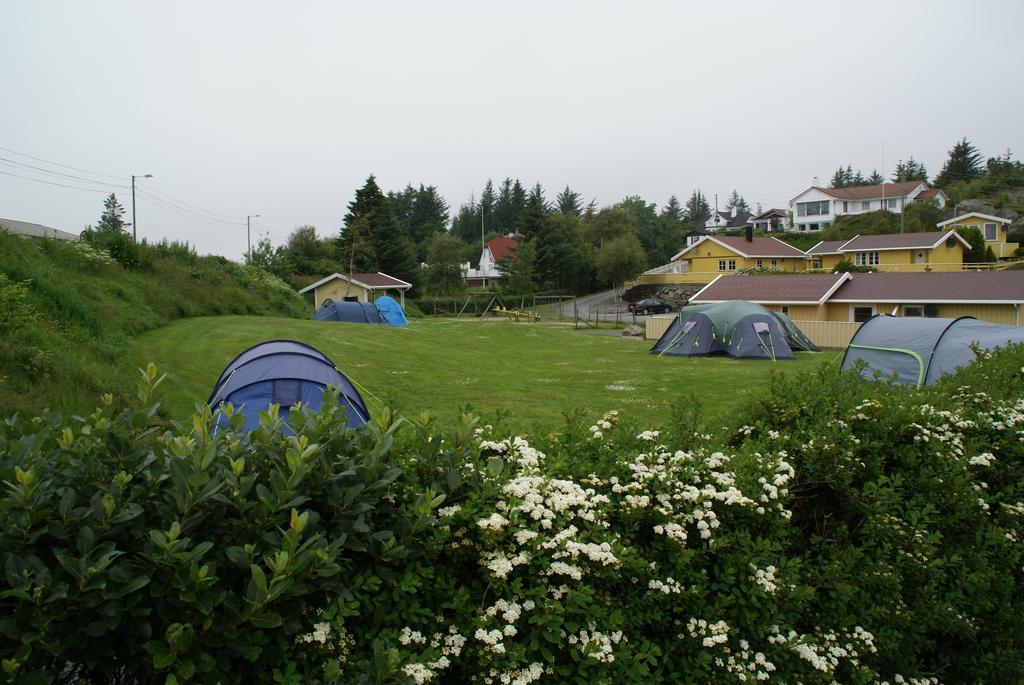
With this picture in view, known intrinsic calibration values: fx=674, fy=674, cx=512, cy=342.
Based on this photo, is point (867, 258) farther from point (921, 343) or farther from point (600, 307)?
point (921, 343)

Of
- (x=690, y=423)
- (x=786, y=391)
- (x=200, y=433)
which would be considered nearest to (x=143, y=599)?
(x=200, y=433)

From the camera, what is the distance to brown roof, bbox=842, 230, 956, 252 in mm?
51219

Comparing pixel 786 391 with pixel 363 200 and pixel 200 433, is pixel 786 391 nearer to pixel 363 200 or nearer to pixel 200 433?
pixel 200 433

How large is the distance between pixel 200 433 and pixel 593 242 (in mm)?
75016

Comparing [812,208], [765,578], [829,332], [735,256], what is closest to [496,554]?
[765,578]

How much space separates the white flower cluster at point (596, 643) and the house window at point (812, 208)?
97140 mm

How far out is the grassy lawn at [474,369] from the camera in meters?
14.4

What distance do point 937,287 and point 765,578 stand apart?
34.5 m

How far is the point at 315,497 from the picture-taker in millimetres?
2549

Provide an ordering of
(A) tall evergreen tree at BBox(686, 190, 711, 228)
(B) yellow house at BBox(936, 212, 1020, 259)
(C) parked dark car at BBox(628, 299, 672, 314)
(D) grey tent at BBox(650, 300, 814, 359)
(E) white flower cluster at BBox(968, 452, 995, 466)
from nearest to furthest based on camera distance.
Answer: (E) white flower cluster at BBox(968, 452, 995, 466), (D) grey tent at BBox(650, 300, 814, 359), (C) parked dark car at BBox(628, 299, 672, 314), (B) yellow house at BBox(936, 212, 1020, 259), (A) tall evergreen tree at BBox(686, 190, 711, 228)

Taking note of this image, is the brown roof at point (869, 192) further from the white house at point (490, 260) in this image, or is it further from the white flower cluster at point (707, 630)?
the white flower cluster at point (707, 630)

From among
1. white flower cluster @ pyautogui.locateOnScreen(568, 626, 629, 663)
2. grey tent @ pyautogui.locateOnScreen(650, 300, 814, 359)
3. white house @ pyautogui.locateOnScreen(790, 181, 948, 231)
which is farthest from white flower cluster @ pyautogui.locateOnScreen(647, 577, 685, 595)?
white house @ pyautogui.locateOnScreen(790, 181, 948, 231)

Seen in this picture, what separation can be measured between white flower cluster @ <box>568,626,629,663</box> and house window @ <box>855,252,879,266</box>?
6010 centimetres

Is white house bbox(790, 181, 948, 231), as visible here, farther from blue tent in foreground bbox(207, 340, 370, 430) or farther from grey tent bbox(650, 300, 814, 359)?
blue tent in foreground bbox(207, 340, 370, 430)
